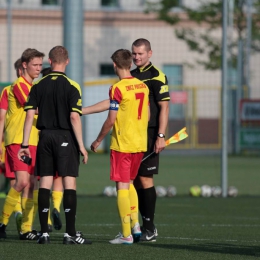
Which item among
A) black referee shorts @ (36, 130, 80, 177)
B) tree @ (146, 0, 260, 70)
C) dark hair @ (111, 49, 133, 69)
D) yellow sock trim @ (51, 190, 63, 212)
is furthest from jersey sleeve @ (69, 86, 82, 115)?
tree @ (146, 0, 260, 70)

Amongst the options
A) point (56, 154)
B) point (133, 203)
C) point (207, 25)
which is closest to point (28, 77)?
point (56, 154)

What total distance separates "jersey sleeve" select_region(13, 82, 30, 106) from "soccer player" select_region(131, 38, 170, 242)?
111 centimetres

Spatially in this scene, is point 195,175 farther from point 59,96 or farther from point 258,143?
point 59,96

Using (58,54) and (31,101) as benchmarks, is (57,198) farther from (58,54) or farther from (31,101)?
(58,54)

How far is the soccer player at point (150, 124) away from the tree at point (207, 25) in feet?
77.0

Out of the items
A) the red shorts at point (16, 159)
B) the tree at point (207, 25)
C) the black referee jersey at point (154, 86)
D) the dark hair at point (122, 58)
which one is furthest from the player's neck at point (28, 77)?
the tree at point (207, 25)

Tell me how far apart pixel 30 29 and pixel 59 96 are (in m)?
24.9

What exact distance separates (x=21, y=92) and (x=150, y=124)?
4.45ft

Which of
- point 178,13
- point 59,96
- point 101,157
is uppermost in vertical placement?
point 178,13

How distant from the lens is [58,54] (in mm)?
9305

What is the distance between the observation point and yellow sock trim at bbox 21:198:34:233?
9.91 m

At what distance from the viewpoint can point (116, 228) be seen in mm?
11102

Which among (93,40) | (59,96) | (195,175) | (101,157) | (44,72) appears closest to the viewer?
(59,96)

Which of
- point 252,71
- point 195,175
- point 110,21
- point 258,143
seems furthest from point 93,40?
point 195,175
